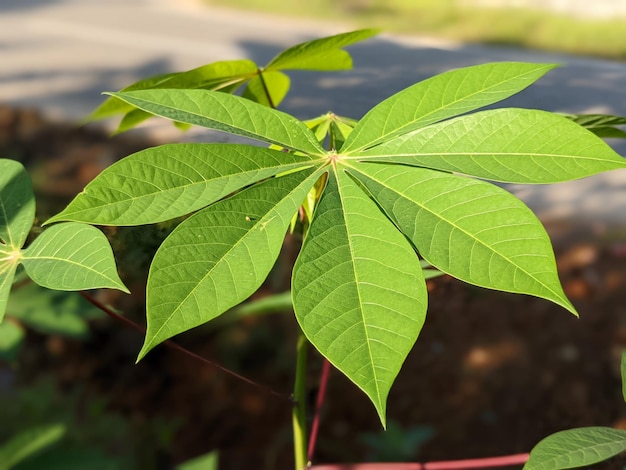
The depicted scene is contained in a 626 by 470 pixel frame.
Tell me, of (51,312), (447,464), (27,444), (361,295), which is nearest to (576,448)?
(447,464)

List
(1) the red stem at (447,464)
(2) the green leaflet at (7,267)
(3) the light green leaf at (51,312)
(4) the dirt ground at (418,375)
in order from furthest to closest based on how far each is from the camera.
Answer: (4) the dirt ground at (418,375), (3) the light green leaf at (51,312), (1) the red stem at (447,464), (2) the green leaflet at (7,267)

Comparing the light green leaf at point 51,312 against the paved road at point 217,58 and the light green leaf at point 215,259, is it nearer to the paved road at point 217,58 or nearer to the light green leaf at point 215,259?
the paved road at point 217,58

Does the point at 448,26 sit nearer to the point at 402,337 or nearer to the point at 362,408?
the point at 362,408

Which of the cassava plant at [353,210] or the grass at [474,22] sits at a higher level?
the grass at [474,22]

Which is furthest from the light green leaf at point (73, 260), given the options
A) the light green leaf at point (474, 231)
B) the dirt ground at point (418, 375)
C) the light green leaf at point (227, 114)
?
the dirt ground at point (418, 375)

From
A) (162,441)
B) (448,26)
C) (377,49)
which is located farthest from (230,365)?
(448,26)

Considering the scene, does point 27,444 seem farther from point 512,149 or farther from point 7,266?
point 512,149
